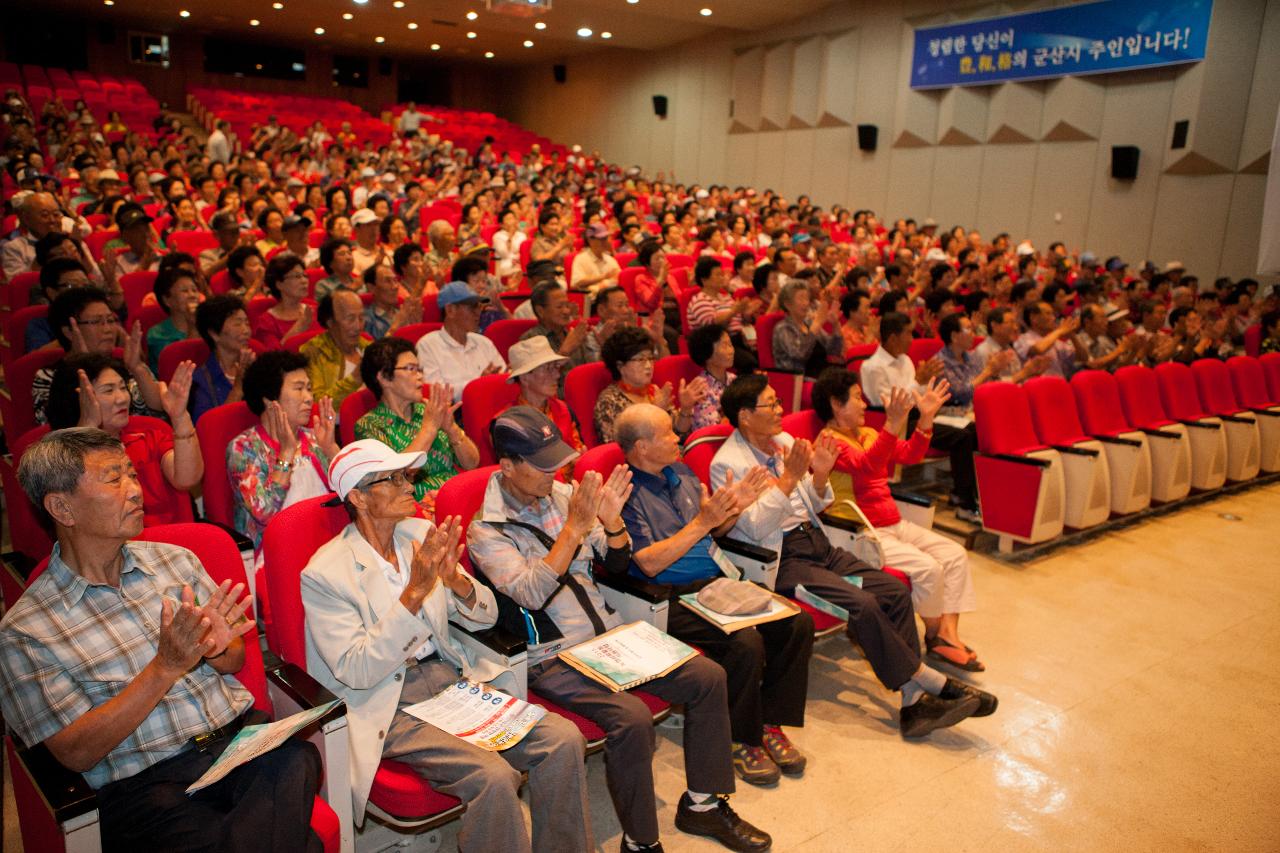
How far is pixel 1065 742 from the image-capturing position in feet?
9.75

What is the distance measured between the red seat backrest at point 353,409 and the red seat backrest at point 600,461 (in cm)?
91

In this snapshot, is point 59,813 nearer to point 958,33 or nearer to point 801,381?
point 801,381

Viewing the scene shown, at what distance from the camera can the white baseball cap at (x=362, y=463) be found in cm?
204

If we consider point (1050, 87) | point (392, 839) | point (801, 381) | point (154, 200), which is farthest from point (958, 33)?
point (392, 839)

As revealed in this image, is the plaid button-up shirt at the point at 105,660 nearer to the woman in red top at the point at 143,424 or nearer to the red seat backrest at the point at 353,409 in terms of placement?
the woman in red top at the point at 143,424

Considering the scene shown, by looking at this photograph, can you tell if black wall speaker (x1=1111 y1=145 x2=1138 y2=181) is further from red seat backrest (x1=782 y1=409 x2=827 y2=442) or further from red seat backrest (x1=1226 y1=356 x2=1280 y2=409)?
red seat backrest (x1=782 y1=409 x2=827 y2=442)

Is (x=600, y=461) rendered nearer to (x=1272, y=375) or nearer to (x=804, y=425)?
(x=804, y=425)

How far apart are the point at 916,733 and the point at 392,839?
67.9 inches

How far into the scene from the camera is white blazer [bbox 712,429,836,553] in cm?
295

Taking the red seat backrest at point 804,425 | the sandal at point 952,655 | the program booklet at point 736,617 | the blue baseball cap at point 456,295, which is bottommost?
the sandal at point 952,655

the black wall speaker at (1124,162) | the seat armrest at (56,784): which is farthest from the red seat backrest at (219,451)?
the black wall speaker at (1124,162)

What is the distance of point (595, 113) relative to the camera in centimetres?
2105

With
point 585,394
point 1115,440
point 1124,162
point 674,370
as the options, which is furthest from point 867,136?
point 585,394

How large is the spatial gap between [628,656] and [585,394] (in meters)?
1.82
